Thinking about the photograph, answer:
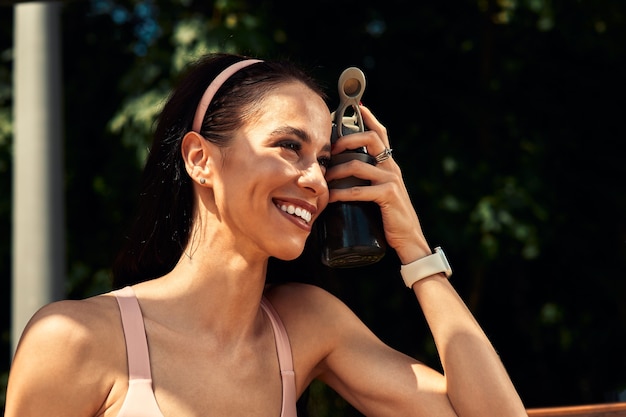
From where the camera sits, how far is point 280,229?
2.19 meters

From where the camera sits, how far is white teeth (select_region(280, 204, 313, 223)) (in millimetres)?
2209

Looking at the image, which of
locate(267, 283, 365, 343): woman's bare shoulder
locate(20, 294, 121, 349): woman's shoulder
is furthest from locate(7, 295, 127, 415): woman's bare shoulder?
locate(267, 283, 365, 343): woman's bare shoulder

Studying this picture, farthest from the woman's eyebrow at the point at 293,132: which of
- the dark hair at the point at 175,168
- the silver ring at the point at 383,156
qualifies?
the silver ring at the point at 383,156

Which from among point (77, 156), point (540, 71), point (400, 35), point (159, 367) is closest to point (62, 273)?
point (159, 367)

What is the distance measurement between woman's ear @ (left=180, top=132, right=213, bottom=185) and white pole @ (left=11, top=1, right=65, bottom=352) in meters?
1.48

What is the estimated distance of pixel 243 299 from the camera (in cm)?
232

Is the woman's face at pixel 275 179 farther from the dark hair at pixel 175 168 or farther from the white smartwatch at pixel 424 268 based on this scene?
the white smartwatch at pixel 424 268

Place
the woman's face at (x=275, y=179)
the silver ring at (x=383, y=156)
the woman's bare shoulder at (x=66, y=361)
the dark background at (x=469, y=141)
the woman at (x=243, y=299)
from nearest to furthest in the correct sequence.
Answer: the woman's bare shoulder at (x=66, y=361) → the woman at (x=243, y=299) → the woman's face at (x=275, y=179) → the silver ring at (x=383, y=156) → the dark background at (x=469, y=141)

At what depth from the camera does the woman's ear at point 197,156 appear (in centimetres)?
227

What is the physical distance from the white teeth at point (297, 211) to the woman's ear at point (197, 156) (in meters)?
0.20

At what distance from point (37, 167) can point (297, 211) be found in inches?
69.2

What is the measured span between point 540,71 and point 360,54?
3.11 ft

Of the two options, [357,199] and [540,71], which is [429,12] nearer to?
[540,71]

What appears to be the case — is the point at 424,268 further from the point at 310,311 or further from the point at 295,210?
the point at 295,210
